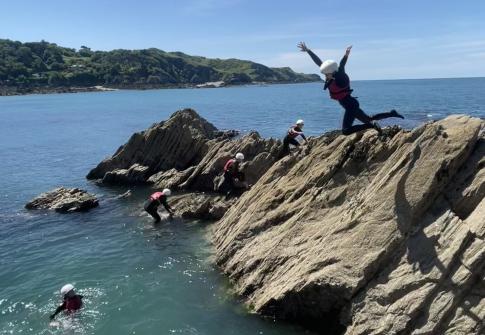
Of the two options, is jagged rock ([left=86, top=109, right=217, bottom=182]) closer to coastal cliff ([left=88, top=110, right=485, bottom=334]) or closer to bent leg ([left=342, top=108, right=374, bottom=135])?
coastal cliff ([left=88, top=110, right=485, bottom=334])

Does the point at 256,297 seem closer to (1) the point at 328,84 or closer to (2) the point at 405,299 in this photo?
(2) the point at 405,299

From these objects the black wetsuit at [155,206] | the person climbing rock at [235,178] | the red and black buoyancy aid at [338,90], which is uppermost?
the red and black buoyancy aid at [338,90]

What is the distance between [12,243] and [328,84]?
26.0m

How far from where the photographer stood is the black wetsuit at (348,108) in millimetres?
19328

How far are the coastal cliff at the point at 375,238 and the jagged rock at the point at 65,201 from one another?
19529 millimetres

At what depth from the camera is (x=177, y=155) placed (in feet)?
170

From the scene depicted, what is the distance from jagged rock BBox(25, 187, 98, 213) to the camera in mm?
41875

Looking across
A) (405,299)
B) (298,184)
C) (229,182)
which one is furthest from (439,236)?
(229,182)

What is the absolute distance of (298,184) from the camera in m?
25.9

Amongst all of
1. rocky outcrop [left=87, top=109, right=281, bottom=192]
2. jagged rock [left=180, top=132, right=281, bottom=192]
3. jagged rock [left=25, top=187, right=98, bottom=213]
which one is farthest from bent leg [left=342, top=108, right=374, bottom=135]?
jagged rock [left=25, top=187, right=98, bottom=213]

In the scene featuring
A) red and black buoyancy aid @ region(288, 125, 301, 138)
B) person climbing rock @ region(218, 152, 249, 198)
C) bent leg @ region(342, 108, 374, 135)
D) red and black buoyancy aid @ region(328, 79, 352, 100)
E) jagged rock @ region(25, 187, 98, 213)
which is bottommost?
jagged rock @ region(25, 187, 98, 213)

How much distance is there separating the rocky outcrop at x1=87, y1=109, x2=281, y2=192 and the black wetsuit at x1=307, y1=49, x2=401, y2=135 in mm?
21323

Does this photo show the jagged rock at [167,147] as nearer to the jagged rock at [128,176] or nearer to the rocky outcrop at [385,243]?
the jagged rock at [128,176]

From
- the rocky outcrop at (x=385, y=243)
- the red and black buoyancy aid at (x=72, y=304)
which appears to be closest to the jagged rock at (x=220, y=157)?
the rocky outcrop at (x=385, y=243)
